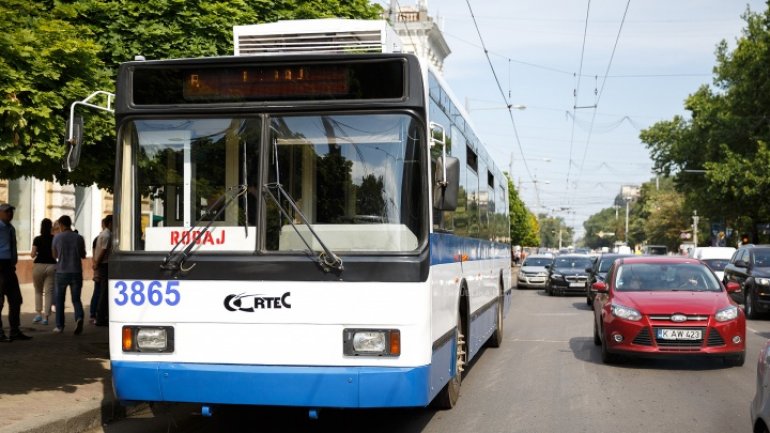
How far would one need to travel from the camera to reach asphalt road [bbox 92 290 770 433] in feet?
28.5

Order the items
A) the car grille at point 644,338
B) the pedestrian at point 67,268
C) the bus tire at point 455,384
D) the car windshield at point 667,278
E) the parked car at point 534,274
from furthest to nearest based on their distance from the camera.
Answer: the parked car at point 534,274 → the pedestrian at point 67,268 → the car windshield at point 667,278 → the car grille at point 644,338 → the bus tire at point 455,384

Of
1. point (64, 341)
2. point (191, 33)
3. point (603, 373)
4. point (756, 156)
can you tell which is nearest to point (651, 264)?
point (603, 373)

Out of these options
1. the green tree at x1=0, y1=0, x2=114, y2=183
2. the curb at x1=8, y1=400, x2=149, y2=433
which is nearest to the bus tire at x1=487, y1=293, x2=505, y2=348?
the curb at x1=8, y1=400, x2=149, y2=433

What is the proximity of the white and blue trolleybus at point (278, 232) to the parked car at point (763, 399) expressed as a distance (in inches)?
89.2

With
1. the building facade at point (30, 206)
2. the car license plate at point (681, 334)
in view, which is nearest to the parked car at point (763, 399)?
the car license plate at point (681, 334)

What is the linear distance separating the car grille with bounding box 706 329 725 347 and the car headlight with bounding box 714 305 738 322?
174 millimetres

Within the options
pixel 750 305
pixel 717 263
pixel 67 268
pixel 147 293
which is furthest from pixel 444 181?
pixel 717 263

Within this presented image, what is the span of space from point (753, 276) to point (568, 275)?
11456 mm

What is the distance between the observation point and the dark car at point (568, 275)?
34.1m

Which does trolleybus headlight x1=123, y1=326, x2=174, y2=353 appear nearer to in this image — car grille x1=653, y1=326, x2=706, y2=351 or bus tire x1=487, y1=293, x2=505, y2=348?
car grille x1=653, y1=326, x2=706, y2=351

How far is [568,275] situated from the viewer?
34281mm

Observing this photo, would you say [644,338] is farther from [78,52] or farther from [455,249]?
[78,52]

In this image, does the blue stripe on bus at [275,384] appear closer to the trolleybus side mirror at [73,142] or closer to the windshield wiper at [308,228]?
the windshield wiper at [308,228]

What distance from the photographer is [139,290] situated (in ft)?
24.1
